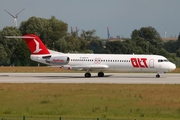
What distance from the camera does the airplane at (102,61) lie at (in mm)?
54375

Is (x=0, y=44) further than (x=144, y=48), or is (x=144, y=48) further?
(x=144, y=48)

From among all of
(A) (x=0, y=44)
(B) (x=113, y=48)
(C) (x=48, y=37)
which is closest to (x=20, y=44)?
(A) (x=0, y=44)

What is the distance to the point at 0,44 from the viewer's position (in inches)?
4769

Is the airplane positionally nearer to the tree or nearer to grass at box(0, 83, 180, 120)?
grass at box(0, 83, 180, 120)

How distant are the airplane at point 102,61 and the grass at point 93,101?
12.7 metres

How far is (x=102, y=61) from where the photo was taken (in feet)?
184

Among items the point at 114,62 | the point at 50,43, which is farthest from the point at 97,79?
the point at 50,43

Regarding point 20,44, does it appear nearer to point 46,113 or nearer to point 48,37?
point 48,37

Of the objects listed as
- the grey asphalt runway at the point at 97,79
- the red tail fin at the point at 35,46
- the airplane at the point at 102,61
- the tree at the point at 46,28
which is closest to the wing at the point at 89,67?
the airplane at the point at 102,61

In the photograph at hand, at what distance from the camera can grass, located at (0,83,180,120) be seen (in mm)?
27594

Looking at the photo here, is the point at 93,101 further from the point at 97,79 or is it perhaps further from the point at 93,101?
the point at 97,79

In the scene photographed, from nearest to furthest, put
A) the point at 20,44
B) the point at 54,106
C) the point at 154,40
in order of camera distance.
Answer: the point at 54,106, the point at 20,44, the point at 154,40

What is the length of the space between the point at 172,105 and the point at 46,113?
26.6ft

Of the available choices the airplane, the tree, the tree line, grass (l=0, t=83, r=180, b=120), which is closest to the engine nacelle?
the airplane
